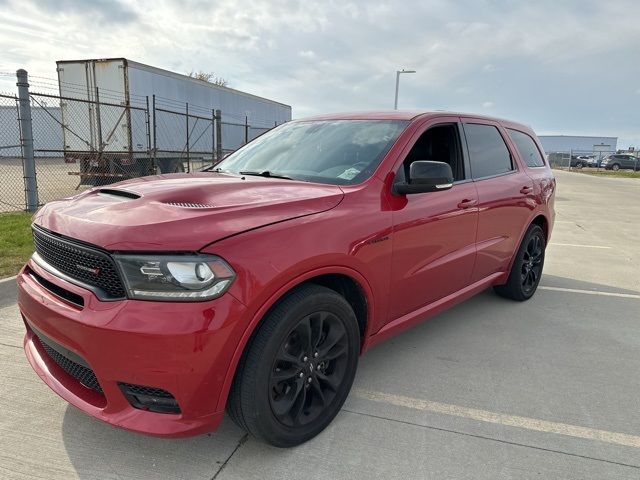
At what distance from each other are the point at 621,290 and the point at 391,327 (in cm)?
391

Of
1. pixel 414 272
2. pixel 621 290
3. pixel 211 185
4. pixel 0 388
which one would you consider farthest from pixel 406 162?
pixel 621 290

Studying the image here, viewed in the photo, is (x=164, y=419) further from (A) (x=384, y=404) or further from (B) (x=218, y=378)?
(A) (x=384, y=404)

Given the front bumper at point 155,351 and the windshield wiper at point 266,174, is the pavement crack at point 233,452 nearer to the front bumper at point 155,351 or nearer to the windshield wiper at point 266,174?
the front bumper at point 155,351

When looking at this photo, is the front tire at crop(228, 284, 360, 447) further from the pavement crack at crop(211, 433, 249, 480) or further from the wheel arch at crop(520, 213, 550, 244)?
the wheel arch at crop(520, 213, 550, 244)

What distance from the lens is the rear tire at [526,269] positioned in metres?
4.74

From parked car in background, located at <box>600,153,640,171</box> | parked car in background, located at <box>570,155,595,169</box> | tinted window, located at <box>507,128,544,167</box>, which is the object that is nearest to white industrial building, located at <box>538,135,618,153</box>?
parked car in background, located at <box>570,155,595,169</box>

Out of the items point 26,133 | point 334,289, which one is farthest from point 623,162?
point 334,289

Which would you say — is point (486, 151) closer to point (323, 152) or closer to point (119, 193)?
point (323, 152)

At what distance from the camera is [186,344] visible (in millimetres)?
1979

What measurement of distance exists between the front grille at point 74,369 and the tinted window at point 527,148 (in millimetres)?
4191

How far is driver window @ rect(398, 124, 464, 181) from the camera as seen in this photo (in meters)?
3.48

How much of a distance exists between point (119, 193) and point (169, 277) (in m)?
0.91

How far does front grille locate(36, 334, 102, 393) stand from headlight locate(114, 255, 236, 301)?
512 mm

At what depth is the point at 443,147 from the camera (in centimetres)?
375
